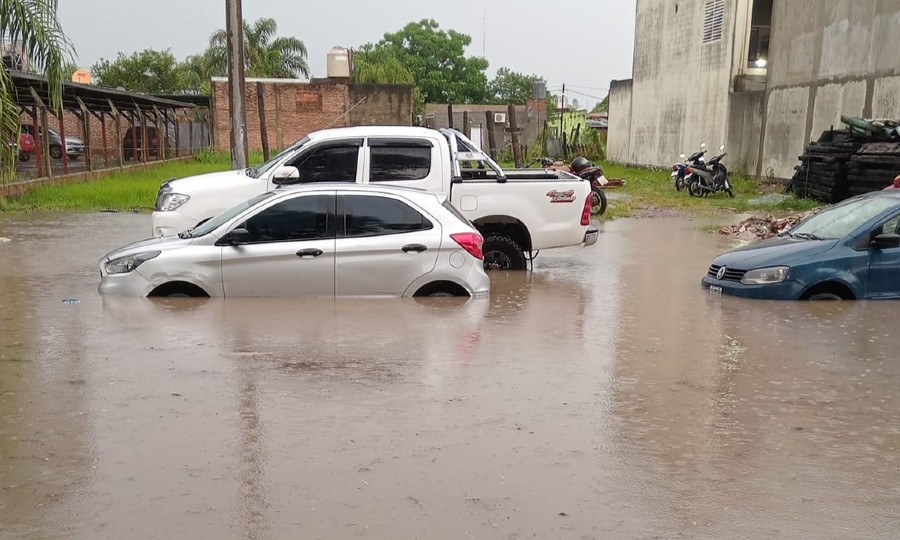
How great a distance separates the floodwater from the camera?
12.7 feet

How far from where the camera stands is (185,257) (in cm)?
804

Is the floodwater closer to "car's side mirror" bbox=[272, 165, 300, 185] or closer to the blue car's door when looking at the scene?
the blue car's door

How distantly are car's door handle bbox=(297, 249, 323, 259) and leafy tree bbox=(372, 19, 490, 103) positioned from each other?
250 feet

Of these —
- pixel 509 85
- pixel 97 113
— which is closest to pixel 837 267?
pixel 97 113

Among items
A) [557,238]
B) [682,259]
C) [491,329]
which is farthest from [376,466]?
[682,259]

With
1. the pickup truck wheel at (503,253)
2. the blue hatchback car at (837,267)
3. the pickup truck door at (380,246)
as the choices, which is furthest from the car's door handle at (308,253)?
the blue hatchback car at (837,267)

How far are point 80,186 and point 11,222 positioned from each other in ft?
19.1

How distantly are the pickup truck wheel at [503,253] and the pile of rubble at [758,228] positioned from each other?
20.5ft

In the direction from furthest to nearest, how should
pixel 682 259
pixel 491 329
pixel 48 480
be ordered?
pixel 682 259 → pixel 491 329 → pixel 48 480

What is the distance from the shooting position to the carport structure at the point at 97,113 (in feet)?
68.8

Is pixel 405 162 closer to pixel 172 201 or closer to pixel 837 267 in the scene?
pixel 172 201

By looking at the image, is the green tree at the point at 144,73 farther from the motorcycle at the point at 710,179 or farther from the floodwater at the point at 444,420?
the floodwater at the point at 444,420

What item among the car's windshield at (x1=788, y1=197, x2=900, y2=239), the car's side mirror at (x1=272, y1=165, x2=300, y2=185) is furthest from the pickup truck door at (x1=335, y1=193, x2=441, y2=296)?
the car's windshield at (x1=788, y1=197, x2=900, y2=239)

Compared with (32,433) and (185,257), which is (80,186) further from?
(32,433)
